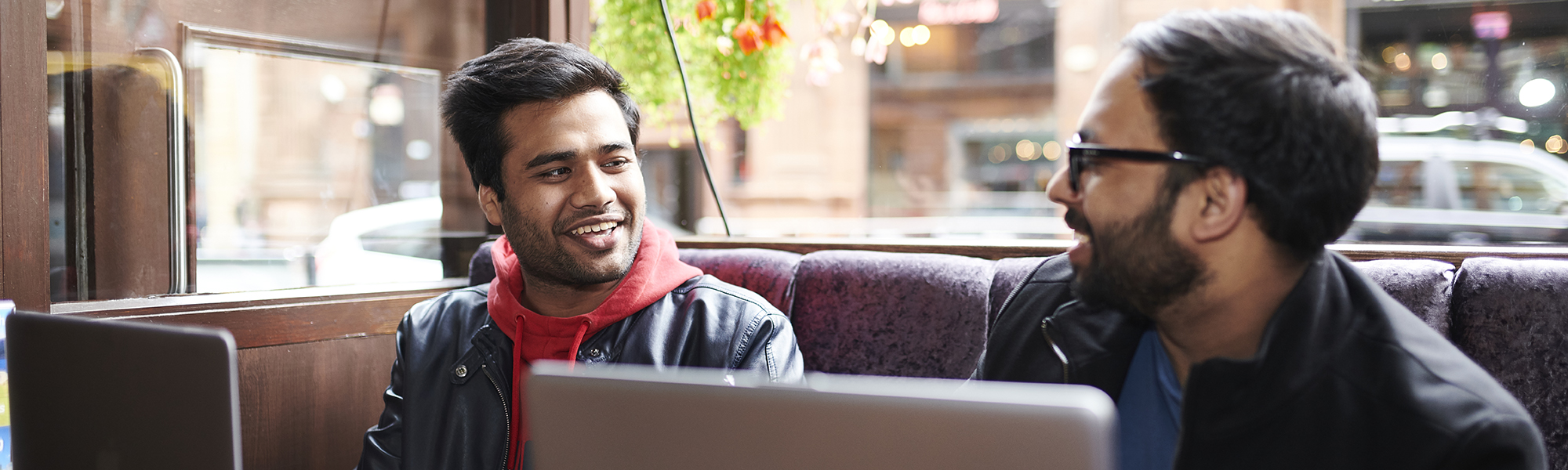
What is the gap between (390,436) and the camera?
1662mm

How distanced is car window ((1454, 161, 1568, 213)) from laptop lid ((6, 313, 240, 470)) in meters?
5.35

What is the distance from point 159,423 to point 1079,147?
105cm

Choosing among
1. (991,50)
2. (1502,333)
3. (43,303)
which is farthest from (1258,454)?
(991,50)

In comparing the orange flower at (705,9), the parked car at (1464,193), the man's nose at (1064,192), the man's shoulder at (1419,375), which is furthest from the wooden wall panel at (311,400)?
the parked car at (1464,193)

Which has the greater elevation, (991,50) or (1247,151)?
(991,50)

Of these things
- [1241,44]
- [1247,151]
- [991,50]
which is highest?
[991,50]

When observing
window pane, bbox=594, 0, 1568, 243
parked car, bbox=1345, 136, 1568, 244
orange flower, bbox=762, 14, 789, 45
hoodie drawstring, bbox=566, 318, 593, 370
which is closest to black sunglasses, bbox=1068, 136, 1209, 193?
hoodie drawstring, bbox=566, 318, 593, 370

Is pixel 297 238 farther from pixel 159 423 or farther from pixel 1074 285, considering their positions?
pixel 1074 285

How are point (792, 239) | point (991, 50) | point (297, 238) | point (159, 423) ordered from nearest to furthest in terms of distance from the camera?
point (159, 423) → point (792, 239) → point (297, 238) → point (991, 50)

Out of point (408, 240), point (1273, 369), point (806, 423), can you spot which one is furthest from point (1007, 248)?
point (408, 240)

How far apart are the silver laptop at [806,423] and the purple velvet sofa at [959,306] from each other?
1.11m

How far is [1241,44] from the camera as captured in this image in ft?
3.43

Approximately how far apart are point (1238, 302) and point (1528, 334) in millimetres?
632

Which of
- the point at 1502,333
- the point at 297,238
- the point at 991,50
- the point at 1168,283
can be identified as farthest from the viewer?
the point at 991,50
